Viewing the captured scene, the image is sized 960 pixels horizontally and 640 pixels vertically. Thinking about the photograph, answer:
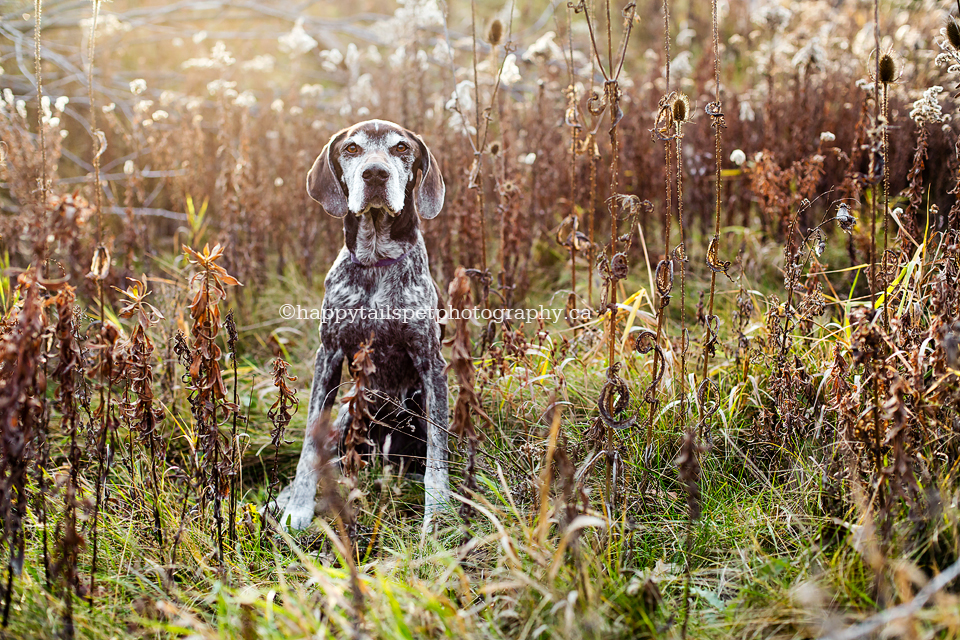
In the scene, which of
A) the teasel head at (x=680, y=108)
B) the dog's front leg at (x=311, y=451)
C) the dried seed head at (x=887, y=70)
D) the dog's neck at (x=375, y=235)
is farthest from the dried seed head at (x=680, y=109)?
the dog's front leg at (x=311, y=451)

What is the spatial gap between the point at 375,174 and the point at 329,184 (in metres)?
0.34

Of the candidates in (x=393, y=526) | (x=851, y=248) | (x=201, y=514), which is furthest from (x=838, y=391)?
(x=201, y=514)

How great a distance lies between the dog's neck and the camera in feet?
8.38

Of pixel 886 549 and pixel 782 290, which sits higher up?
pixel 782 290

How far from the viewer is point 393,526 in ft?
7.69

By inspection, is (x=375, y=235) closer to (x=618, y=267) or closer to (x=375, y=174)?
(x=375, y=174)

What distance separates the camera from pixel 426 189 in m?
2.70

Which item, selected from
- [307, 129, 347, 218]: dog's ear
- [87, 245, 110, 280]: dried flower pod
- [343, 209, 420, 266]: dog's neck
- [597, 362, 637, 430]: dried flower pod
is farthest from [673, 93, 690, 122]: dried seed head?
[87, 245, 110, 280]: dried flower pod

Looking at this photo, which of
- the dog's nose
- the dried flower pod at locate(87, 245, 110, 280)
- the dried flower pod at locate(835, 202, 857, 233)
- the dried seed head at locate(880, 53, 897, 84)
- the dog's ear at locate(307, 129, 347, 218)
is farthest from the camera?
the dog's ear at locate(307, 129, 347, 218)

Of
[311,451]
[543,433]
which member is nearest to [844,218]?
[543,433]

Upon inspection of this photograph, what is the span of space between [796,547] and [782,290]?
2196 millimetres

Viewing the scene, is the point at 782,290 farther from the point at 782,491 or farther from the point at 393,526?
the point at 393,526

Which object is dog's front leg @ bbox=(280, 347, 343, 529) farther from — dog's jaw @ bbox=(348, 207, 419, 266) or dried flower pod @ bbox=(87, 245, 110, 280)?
dried flower pod @ bbox=(87, 245, 110, 280)

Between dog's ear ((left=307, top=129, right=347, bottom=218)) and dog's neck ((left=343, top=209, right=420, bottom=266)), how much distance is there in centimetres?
10
